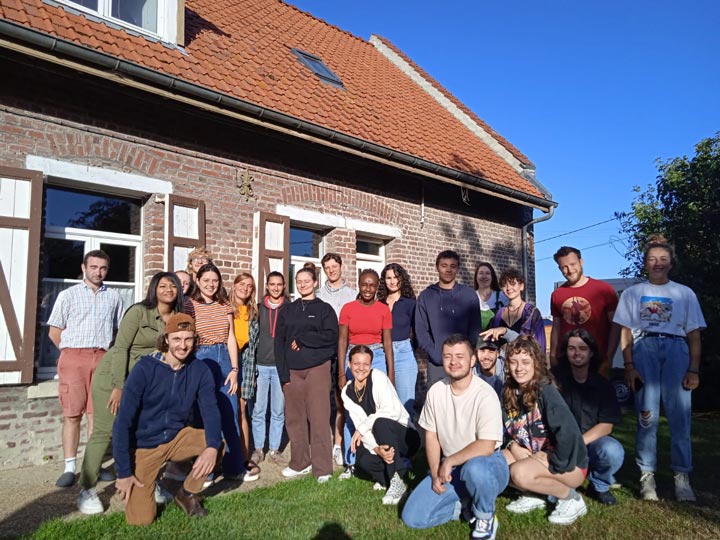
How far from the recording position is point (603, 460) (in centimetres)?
400

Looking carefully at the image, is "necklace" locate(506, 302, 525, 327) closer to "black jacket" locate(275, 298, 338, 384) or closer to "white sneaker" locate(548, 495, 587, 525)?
"black jacket" locate(275, 298, 338, 384)

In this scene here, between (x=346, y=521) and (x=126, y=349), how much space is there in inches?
80.2

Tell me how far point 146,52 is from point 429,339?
4.27 meters

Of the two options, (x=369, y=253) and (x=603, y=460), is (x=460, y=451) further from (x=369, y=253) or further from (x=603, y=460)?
(x=369, y=253)

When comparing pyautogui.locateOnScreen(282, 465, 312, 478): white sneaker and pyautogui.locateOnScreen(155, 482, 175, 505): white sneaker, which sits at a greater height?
pyautogui.locateOnScreen(155, 482, 175, 505): white sneaker

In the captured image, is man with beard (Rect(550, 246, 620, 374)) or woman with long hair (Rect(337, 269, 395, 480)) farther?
woman with long hair (Rect(337, 269, 395, 480))

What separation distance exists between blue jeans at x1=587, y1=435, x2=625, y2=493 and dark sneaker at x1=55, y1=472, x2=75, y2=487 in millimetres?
3918

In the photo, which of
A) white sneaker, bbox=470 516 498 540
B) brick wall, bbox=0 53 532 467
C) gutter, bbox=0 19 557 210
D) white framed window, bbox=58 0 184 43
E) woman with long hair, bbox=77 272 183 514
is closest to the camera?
white sneaker, bbox=470 516 498 540

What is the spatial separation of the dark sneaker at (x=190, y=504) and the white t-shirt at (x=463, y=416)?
1.58 m

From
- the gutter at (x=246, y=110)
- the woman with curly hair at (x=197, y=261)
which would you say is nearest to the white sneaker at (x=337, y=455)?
the woman with curly hair at (x=197, y=261)

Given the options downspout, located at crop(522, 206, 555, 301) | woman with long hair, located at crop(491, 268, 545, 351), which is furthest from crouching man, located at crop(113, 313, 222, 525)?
downspout, located at crop(522, 206, 555, 301)

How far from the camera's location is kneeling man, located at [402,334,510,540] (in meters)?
3.54

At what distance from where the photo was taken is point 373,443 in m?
4.47

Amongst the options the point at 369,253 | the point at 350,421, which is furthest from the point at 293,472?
the point at 369,253
